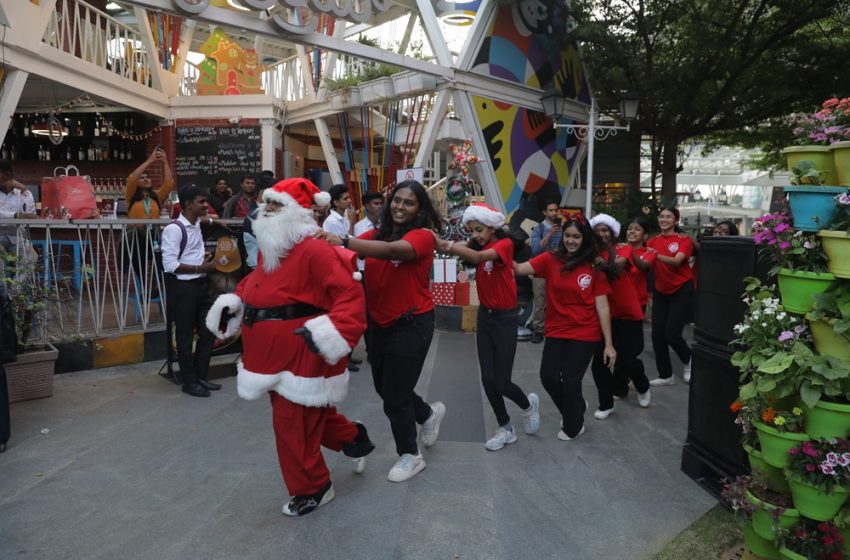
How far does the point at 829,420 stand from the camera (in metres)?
2.53

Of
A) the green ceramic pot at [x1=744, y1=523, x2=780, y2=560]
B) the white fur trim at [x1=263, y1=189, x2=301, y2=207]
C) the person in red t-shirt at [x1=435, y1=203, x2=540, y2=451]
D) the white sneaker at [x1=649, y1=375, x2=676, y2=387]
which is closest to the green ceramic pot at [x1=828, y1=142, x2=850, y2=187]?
the green ceramic pot at [x1=744, y1=523, x2=780, y2=560]

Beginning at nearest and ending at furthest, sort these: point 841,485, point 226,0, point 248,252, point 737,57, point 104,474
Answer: point 841,485 → point 104,474 → point 248,252 → point 226,0 → point 737,57

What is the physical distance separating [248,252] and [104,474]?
297cm

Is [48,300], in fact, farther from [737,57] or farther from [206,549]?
[737,57]

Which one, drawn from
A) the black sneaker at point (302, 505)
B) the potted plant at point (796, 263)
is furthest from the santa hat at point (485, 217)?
the black sneaker at point (302, 505)

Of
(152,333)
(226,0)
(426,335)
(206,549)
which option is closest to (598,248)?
(426,335)

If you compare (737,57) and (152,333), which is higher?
(737,57)

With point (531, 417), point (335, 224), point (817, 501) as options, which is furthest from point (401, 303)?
point (335, 224)

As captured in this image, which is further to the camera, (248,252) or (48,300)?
(248,252)

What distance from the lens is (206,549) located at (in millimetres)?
2971

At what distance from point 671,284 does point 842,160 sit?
136 inches

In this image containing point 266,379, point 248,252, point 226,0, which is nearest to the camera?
point 266,379

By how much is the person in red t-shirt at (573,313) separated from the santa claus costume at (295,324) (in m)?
1.68

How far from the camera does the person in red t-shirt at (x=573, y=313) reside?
14.4 feet
